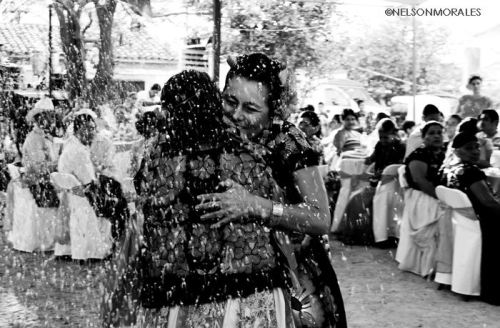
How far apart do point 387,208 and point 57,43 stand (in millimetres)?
23591

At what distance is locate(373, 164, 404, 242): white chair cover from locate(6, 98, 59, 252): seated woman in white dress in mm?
3920

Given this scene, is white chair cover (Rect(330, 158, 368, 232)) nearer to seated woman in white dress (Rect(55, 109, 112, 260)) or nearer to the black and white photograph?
the black and white photograph

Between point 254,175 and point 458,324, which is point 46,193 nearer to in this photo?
point 458,324

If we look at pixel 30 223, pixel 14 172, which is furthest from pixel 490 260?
pixel 14 172

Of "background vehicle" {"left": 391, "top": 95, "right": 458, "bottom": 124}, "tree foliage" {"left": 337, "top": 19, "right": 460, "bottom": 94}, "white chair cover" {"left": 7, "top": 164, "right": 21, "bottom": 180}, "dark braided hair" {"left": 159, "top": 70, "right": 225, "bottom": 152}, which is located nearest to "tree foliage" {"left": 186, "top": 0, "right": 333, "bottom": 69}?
"background vehicle" {"left": 391, "top": 95, "right": 458, "bottom": 124}

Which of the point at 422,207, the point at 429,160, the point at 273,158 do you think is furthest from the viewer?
the point at 429,160

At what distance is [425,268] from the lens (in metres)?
6.87

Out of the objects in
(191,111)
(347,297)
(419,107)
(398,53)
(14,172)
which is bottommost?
(347,297)

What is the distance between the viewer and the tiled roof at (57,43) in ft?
94.4

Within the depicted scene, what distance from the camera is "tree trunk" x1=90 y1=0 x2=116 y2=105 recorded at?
1584 centimetres

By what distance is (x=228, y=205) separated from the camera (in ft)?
6.73

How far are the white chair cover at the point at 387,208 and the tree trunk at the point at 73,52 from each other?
29.1ft

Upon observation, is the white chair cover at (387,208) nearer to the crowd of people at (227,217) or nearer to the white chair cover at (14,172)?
the white chair cover at (14,172)

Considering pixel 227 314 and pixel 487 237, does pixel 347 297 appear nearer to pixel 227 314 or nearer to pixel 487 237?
pixel 487 237
